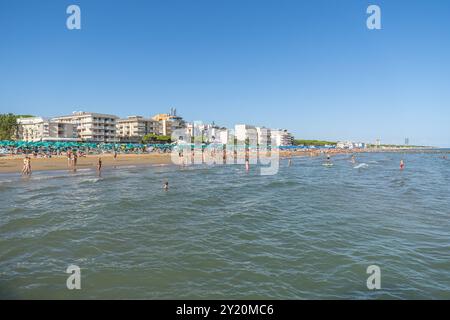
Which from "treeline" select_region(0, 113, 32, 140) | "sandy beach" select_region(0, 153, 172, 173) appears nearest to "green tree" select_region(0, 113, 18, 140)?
"treeline" select_region(0, 113, 32, 140)

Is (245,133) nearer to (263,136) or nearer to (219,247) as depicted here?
(263,136)

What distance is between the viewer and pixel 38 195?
69.5 ft

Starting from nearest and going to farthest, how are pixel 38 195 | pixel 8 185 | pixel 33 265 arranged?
pixel 33 265 < pixel 38 195 < pixel 8 185

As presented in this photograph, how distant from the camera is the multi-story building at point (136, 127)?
396 feet

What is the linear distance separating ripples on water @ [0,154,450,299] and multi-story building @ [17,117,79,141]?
8815 cm

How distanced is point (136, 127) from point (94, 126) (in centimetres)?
2129

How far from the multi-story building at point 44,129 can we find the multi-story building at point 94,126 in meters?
3.05

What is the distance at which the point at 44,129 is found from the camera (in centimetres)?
9775

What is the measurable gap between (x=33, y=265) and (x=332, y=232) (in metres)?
11.7

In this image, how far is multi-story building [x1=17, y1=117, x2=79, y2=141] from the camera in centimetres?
9731
